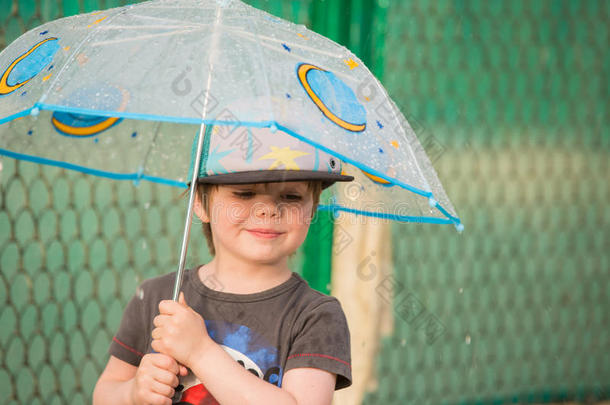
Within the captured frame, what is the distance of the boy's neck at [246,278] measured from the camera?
1.58 m

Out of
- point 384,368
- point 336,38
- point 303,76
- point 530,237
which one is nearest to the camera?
point 303,76

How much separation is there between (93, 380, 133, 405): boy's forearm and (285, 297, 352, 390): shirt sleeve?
0.34 meters

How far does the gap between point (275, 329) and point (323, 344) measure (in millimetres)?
105

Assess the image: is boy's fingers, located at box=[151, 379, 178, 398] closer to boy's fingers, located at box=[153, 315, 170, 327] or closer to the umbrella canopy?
boy's fingers, located at box=[153, 315, 170, 327]

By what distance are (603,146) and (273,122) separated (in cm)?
338

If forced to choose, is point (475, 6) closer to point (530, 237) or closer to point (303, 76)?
point (530, 237)

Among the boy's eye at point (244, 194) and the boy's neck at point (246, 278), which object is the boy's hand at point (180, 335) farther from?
the boy's eye at point (244, 194)

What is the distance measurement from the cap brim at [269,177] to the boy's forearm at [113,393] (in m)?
0.46

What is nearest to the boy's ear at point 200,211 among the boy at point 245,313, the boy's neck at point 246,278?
the boy at point 245,313

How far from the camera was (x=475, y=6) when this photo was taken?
3684mm

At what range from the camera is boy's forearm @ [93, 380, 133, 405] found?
154cm

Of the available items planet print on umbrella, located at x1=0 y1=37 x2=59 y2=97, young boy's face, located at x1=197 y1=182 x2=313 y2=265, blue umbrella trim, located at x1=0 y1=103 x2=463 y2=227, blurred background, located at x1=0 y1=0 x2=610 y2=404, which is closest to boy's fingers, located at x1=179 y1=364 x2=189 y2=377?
young boy's face, located at x1=197 y1=182 x2=313 y2=265

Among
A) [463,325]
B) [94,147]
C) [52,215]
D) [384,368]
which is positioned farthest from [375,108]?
[463,325]

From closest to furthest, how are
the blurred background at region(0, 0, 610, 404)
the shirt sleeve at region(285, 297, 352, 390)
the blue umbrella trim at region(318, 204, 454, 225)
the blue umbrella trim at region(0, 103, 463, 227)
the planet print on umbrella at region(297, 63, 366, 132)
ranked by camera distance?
the blue umbrella trim at region(0, 103, 463, 227) < the planet print on umbrella at region(297, 63, 366, 132) < the shirt sleeve at region(285, 297, 352, 390) < the blue umbrella trim at region(318, 204, 454, 225) < the blurred background at region(0, 0, 610, 404)
